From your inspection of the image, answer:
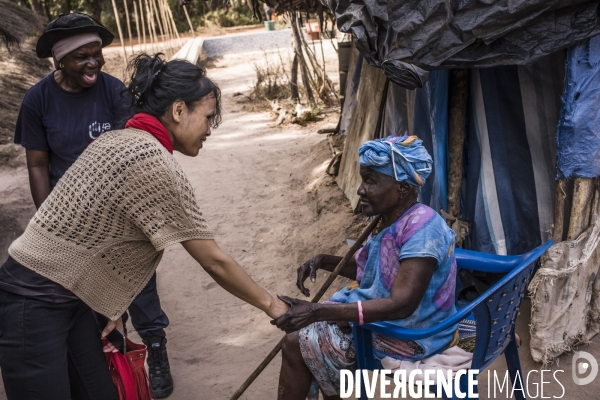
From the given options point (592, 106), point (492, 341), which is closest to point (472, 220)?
point (592, 106)

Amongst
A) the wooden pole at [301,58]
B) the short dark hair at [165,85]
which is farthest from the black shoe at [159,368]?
the wooden pole at [301,58]

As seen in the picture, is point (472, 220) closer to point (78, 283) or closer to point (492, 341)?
point (492, 341)

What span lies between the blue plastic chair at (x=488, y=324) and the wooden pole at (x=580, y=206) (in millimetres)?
806

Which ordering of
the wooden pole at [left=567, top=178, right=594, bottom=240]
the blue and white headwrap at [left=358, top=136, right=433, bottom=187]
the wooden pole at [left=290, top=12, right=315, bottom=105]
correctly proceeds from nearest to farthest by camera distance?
1. the blue and white headwrap at [left=358, top=136, right=433, bottom=187]
2. the wooden pole at [left=567, top=178, right=594, bottom=240]
3. the wooden pole at [left=290, top=12, right=315, bottom=105]

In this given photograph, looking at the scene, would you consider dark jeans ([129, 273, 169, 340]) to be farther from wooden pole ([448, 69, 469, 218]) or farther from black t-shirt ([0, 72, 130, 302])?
wooden pole ([448, 69, 469, 218])

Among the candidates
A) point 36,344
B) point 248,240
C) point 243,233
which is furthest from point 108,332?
point 243,233

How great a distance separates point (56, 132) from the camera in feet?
9.52

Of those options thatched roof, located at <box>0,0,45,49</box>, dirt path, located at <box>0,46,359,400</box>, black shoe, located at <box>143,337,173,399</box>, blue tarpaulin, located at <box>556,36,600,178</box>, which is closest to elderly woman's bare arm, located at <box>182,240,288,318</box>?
dirt path, located at <box>0,46,359,400</box>

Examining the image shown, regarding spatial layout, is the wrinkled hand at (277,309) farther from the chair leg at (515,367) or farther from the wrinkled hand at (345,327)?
the chair leg at (515,367)

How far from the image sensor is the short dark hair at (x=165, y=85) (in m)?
1.93

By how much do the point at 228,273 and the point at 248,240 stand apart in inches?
130

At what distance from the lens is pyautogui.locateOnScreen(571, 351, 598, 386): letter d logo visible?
118 inches

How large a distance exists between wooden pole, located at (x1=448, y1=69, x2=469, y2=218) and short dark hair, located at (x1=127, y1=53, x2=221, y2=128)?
1.89 metres

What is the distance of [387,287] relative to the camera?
224 cm
